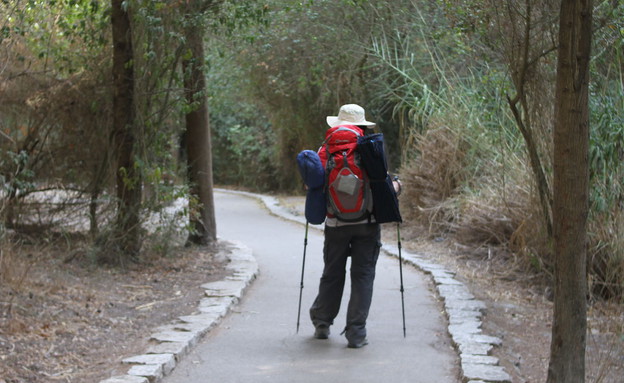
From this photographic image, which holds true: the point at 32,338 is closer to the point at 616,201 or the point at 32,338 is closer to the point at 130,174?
the point at 130,174

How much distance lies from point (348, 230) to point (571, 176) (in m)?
2.32

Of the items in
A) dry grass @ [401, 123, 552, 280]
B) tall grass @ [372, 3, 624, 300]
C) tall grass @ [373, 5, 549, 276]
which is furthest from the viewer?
tall grass @ [373, 5, 549, 276]

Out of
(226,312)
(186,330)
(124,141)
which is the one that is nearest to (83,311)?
(186,330)

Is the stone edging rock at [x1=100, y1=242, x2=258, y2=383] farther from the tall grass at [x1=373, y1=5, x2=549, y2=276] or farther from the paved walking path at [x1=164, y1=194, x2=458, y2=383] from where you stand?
the tall grass at [x1=373, y1=5, x2=549, y2=276]

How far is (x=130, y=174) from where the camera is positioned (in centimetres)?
1030

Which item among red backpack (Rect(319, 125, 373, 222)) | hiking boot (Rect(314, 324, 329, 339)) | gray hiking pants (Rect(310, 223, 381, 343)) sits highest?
red backpack (Rect(319, 125, 373, 222))

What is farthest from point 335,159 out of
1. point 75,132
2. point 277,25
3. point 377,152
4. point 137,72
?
point 277,25

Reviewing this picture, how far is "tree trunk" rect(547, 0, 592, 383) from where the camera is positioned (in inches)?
192

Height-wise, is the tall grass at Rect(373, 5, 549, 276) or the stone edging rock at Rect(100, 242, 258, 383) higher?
the tall grass at Rect(373, 5, 549, 276)

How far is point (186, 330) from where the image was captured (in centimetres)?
725

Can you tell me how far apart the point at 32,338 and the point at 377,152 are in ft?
10.1

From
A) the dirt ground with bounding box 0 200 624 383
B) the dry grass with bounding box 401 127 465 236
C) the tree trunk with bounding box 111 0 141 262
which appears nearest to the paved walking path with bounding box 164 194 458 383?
the dirt ground with bounding box 0 200 624 383

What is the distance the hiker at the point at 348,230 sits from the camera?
672 cm

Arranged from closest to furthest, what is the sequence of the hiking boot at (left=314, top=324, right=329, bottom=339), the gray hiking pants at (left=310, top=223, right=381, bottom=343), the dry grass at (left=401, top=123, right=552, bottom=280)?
1. the gray hiking pants at (left=310, top=223, right=381, bottom=343)
2. the hiking boot at (left=314, top=324, right=329, bottom=339)
3. the dry grass at (left=401, top=123, right=552, bottom=280)
